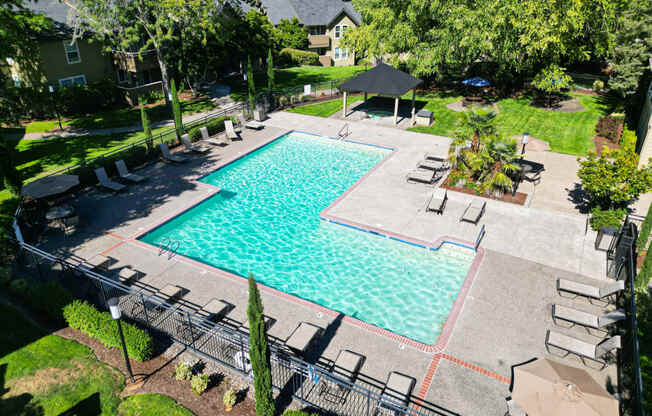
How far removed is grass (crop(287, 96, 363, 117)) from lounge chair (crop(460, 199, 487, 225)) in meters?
18.3

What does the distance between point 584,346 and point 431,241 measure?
22.7 feet

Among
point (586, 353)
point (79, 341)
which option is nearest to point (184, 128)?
point (79, 341)

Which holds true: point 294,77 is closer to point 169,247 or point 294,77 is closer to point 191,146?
point 191,146

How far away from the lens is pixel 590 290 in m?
14.0

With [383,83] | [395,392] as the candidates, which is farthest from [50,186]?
[383,83]

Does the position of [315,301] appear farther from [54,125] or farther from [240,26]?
[240,26]

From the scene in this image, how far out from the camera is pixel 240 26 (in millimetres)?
45625

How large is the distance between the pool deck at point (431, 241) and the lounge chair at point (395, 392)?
551 millimetres

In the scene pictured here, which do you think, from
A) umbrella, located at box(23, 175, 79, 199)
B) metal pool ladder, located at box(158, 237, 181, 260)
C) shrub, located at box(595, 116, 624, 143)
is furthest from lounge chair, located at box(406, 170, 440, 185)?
umbrella, located at box(23, 175, 79, 199)

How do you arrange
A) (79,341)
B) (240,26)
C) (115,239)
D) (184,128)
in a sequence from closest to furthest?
(79,341)
(115,239)
(184,128)
(240,26)

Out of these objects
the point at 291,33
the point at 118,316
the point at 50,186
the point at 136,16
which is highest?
the point at 136,16

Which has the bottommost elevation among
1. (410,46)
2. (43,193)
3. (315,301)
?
(315,301)

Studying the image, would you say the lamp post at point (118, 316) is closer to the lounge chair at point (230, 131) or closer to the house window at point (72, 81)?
the lounge chair at point (230, 131)

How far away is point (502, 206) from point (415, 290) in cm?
793
